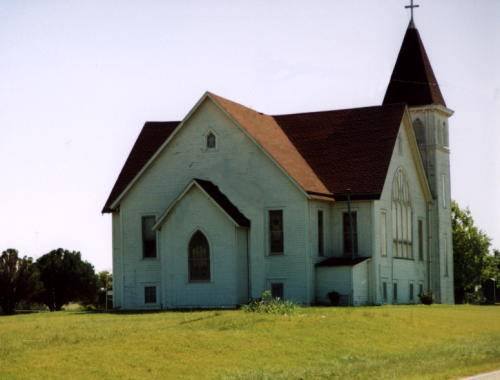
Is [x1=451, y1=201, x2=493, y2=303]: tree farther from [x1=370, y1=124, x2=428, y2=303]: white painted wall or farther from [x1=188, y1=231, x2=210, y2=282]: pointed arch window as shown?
[x1=188, y1=231, x2=210, y2=282]: pointed arch window

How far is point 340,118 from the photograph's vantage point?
191 feet

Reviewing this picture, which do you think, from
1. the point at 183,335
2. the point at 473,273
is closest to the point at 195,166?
the point at 183,335

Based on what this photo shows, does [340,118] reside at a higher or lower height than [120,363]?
higher

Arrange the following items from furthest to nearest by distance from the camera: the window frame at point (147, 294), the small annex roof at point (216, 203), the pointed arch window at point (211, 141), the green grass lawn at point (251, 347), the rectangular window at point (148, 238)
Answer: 1. the rectangular window at point (148, 238)
2. the window frame at point (147, 294)
3. the pointed arch window at point (211, 141)
4. the small annex roof at point (216, 203)
5. the green grass lawn at point (251, 347)

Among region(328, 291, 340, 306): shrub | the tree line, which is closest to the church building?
region(328, 291, 340, 306): shrub

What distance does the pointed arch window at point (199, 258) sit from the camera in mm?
50891

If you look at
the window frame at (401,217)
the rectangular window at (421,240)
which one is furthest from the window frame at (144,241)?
the rectangular window at (421,240)

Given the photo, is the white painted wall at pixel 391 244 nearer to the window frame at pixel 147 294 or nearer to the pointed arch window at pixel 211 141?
the pointed arch window at pixel 211 141

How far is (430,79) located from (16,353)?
41.5 meters

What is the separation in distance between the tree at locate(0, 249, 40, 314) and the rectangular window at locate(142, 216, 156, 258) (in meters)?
9.59

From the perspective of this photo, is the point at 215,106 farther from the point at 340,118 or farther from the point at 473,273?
the point at 473,273

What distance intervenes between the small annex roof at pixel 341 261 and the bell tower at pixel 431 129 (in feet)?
33.8

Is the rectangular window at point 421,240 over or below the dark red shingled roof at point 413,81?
below

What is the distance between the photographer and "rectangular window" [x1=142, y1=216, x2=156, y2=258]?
54438 mm
